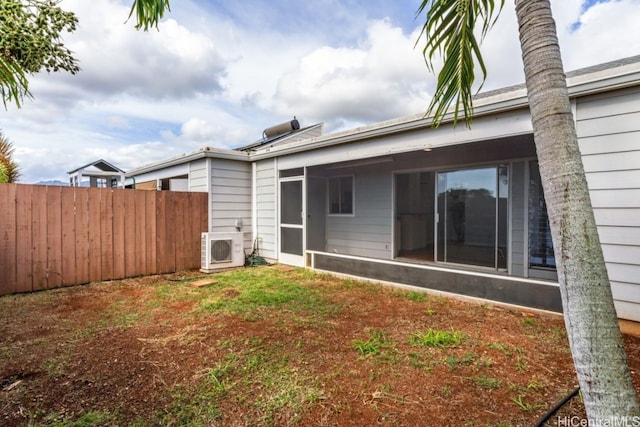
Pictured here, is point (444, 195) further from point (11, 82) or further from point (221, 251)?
point (11, 82)

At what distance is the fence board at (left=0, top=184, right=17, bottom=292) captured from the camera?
485 cm

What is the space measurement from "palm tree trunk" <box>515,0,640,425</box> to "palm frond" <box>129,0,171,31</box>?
9.95 feet

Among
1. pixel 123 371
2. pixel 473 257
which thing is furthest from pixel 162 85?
pixel 473 257

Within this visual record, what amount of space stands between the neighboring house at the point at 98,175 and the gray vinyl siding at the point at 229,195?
254 inches

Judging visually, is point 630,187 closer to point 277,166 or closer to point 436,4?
point 436,4

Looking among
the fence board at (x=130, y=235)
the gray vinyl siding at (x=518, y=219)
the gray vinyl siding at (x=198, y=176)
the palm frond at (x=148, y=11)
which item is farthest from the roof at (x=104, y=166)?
the gray vinyl siding at (x=518, y=219)

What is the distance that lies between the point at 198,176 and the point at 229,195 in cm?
85

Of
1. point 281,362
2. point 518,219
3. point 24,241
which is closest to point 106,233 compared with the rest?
point 24,241

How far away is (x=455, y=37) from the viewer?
262cm

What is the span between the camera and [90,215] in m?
5.63

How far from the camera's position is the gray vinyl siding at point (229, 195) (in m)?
7.19

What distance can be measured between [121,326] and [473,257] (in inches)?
234

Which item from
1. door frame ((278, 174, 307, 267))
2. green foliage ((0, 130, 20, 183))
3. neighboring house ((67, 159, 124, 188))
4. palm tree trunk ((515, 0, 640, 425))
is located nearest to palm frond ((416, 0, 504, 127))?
palm tree trunk ((515, 0, 640, 425))

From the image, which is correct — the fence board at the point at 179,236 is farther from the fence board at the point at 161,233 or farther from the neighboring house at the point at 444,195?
the neighboring house at the point at 444,195
